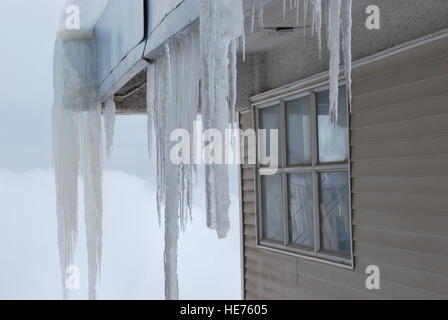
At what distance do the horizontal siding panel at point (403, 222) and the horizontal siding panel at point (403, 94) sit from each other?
68 centimetres

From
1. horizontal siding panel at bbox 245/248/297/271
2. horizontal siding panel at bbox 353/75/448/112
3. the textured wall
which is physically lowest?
horizontal siding panel at bbox 245/248/297/271

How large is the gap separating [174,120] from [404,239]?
1.64m

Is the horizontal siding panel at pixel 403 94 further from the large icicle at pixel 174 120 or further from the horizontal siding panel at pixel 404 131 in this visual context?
the large icicle at pixel 174 120

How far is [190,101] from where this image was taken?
2.77m

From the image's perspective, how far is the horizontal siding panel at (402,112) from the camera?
3.35 metres

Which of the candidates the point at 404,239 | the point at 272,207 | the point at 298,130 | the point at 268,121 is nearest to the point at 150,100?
the point at 404,239

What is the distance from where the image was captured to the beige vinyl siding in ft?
11.0

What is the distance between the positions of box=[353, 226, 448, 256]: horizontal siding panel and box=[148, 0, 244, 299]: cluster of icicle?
1.36 m

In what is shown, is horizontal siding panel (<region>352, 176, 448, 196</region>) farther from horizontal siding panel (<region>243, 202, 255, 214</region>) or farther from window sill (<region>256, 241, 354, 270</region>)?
horizontal siding panel (<region>243, 202, 255, 214</region>)

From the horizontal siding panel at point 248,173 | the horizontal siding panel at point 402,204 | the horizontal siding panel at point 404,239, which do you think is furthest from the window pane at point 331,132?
the horizontal siding panel at point 248,173

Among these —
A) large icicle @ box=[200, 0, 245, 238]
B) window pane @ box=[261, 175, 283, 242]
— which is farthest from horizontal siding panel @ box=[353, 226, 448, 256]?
large icicle @ box=[200, 0, 245, 238]
